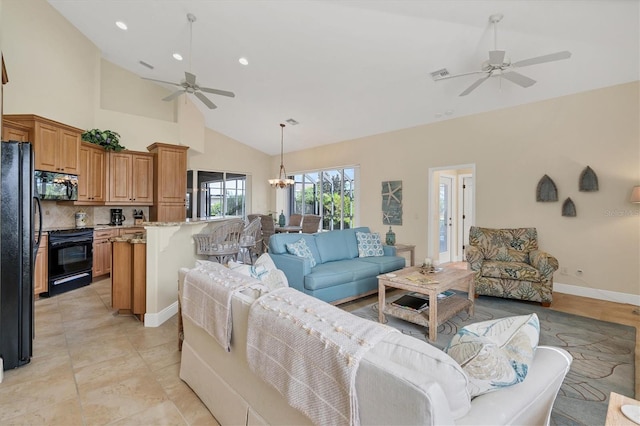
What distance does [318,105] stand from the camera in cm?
583

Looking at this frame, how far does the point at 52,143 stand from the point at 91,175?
3.04ft

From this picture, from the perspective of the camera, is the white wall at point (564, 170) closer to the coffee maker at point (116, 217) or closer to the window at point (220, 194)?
the window at point (220, 194)

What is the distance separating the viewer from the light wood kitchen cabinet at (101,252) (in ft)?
15.9

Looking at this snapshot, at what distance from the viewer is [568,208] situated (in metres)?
4.35

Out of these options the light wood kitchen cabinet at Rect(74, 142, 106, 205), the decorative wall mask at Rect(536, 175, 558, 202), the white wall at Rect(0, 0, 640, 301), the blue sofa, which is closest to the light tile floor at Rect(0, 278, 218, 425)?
the blue sofa

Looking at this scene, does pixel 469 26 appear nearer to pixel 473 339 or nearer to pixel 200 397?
pixel 473 339

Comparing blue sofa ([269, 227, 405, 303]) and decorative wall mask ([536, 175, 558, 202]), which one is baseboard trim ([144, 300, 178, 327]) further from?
decorative wall mask ([536, 175, 558, 202])

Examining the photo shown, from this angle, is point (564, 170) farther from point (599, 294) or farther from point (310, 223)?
point (310, 223)

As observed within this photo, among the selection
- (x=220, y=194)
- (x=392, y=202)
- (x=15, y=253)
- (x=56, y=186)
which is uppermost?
(x=220, y=194)

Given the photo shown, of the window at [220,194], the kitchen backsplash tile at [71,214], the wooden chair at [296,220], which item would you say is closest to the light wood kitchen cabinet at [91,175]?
the kitchen backsplash tile at [71,214]

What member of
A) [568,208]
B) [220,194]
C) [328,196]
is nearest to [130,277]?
[220,194]

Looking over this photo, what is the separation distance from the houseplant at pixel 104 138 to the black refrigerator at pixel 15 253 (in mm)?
3164

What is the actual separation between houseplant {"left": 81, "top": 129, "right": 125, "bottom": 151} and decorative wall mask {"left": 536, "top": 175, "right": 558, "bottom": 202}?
724 cm

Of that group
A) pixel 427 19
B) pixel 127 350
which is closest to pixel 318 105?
pixel 427 19
